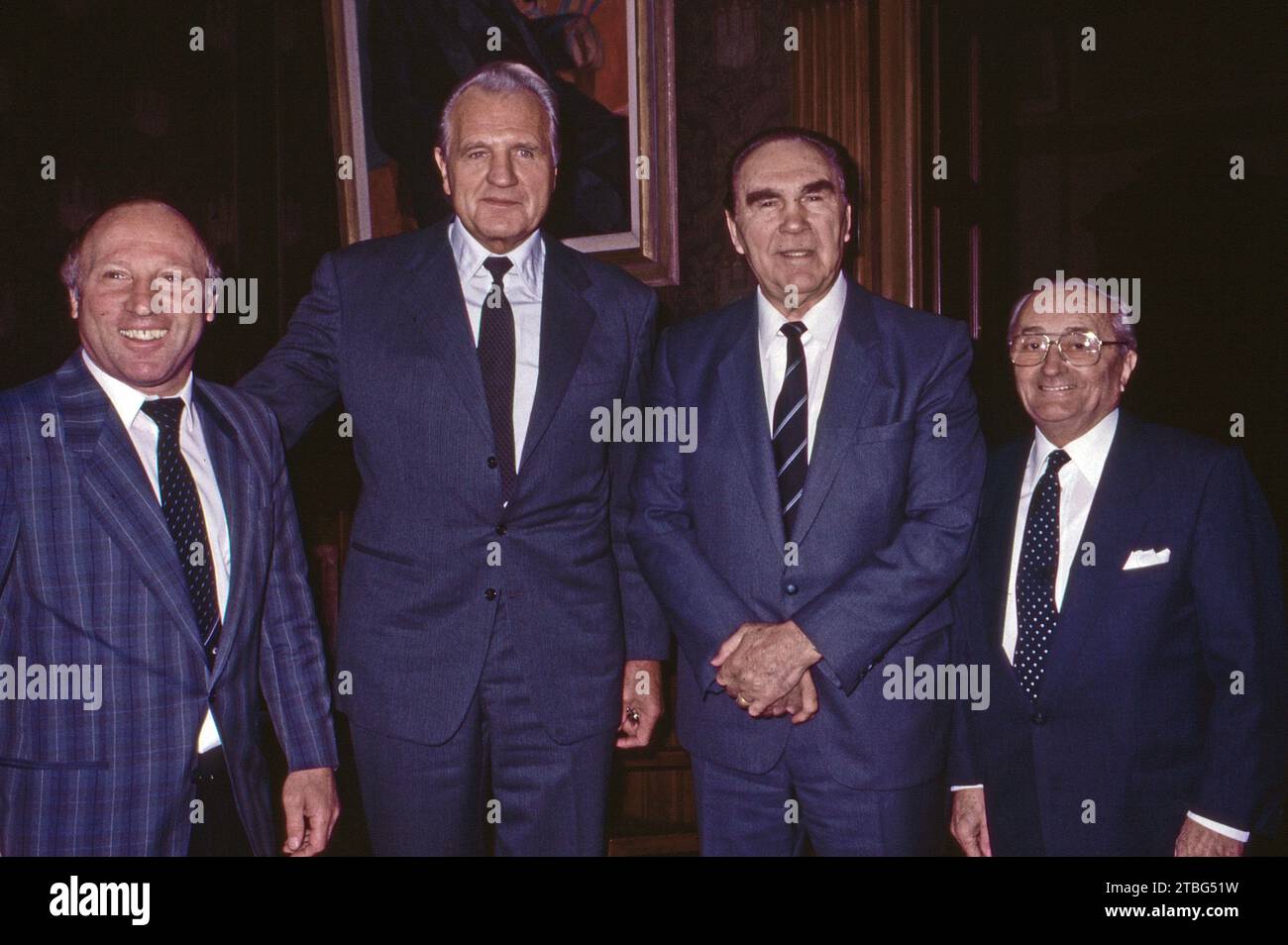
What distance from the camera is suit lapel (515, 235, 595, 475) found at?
221 cm

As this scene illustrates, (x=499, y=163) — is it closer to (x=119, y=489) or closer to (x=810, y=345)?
(x=810, y=345)

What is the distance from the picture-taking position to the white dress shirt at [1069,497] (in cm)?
220

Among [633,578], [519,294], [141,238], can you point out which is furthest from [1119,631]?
[141,238]

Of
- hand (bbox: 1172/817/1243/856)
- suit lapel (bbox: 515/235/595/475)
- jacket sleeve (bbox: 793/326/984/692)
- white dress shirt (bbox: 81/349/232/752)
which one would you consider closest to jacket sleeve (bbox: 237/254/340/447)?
white dress shirt (bbox: 81/349/232/752)

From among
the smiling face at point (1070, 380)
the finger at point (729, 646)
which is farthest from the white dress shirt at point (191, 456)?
the smiling face at point (1070, 380)

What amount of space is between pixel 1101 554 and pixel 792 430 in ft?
2.18

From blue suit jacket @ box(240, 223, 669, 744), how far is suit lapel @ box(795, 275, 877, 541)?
47 cm

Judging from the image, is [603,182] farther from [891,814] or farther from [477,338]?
[891,814]

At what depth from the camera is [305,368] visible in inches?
87.7

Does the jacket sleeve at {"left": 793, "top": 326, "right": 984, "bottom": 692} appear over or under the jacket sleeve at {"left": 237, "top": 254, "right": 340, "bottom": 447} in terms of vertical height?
under

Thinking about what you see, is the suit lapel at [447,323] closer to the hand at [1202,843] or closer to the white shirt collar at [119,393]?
the white shirt collar at [119,393]

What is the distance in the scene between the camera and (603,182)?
3912 mm

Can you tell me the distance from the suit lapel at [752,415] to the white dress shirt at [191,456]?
101 cm

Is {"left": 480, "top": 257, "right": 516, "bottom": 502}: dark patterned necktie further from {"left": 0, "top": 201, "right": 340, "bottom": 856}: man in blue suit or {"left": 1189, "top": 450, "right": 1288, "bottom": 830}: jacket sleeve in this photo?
{"left": 1189, "top": 450, "right": 1288, "bottom": 830}: jacket sleeve
